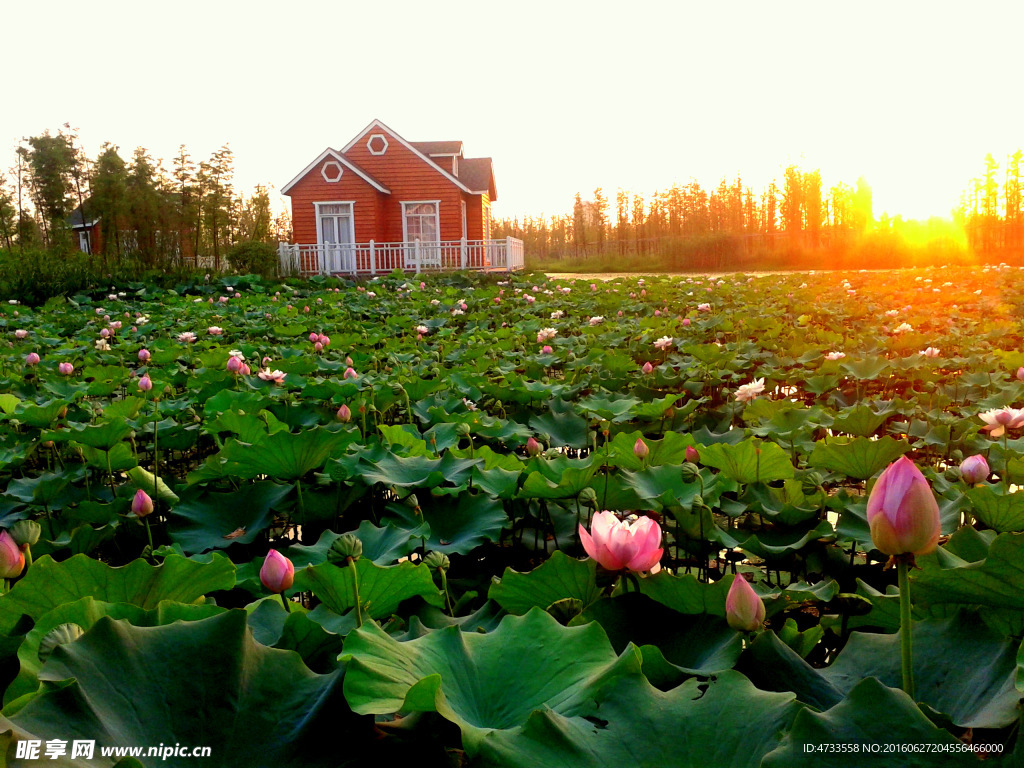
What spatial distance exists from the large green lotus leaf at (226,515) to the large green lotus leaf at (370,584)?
62 cm

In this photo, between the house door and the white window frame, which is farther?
the white window frame

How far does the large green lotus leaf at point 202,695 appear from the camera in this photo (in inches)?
25.5

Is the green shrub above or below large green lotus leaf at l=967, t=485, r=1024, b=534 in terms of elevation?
above

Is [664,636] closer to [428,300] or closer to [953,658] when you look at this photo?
[953,658]

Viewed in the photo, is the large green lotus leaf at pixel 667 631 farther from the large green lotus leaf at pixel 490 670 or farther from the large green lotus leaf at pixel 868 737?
the large green lotus leaf at pixel 868 737

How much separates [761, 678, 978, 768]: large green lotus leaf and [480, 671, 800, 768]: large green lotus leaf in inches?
1.9

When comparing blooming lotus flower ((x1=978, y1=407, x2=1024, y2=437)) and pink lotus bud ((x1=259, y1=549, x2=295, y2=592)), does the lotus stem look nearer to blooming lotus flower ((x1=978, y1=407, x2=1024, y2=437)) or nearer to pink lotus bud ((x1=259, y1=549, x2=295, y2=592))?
pink lotus bud ((x1=259, y1=549, x2=295, y2=592))

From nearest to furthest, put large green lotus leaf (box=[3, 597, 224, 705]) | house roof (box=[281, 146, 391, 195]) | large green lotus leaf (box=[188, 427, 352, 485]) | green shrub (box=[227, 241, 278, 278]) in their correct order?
large green lotus leaf (box=[3, 597, 224, 705]), large green lotus leaf (box=[188, 427, 352, 485]), green shrub (box=[227, 241, 278, 278]), house roof (box=[281, 146, 391, 195])

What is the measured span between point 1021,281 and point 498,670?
36.2 feet

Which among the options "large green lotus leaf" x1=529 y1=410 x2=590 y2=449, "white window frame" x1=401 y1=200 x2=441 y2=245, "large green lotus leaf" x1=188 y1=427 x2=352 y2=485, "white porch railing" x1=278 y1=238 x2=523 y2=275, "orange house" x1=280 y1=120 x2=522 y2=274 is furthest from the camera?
"white window frame" x1=401 y1=200 x2=441 y2=245

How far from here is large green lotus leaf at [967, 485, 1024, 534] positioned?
4.18ft

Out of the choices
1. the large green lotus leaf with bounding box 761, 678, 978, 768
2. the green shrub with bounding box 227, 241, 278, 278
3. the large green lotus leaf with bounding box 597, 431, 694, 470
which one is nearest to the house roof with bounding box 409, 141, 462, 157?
the green shrub with bounding box 227, 241, 278, 278

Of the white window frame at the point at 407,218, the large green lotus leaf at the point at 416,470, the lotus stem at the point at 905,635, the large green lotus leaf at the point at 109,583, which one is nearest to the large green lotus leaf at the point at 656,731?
the lotus stem at the point at 905,635

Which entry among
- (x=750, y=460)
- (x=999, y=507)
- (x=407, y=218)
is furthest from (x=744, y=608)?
(x=407, y=218)
